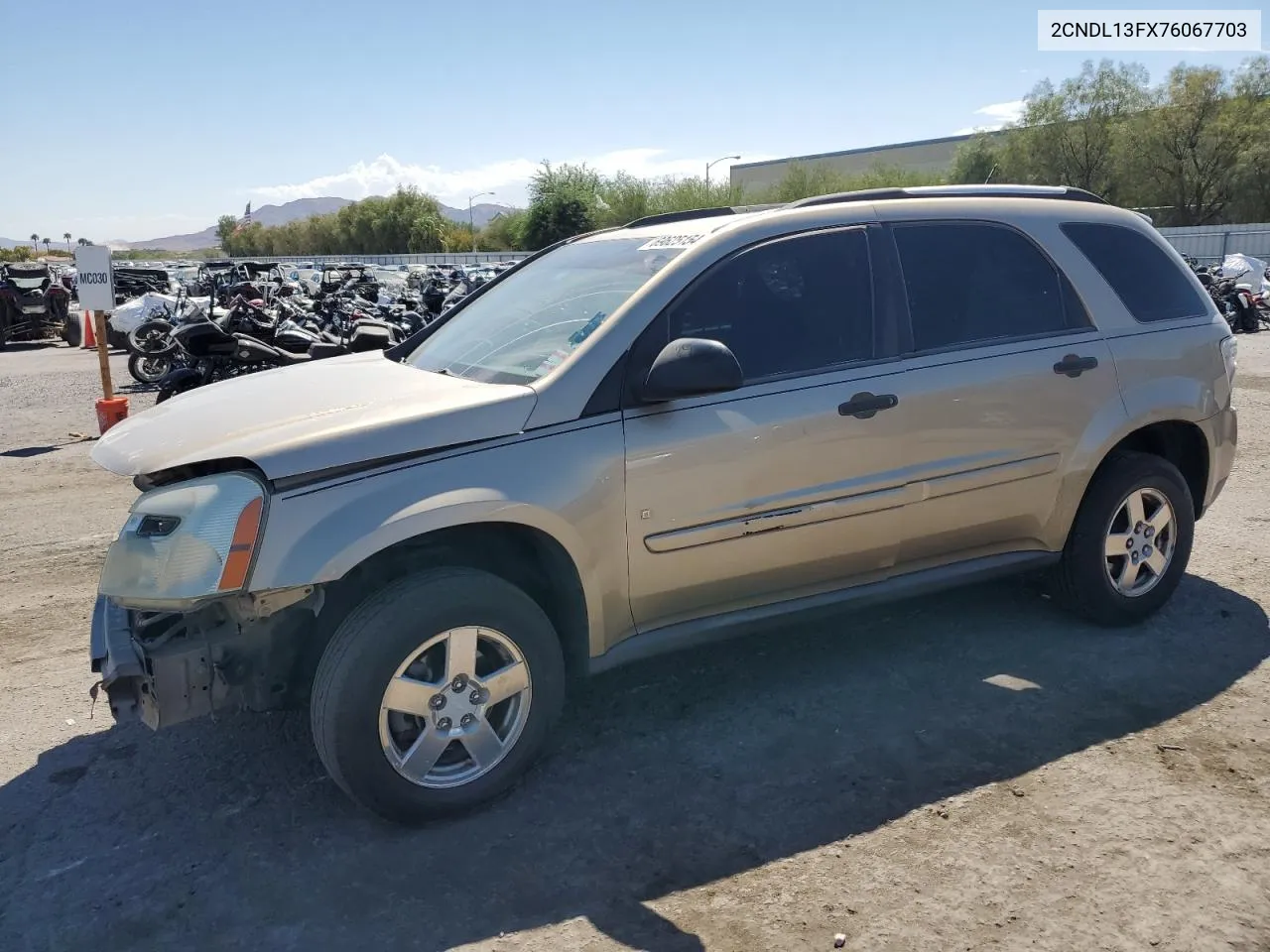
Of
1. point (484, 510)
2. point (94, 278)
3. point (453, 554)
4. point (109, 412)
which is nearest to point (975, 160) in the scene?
point (94, 278)

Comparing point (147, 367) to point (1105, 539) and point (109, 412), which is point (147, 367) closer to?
point (109, 412)

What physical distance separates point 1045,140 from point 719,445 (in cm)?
5952

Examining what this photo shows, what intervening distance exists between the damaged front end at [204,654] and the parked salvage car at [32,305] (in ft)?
68.1

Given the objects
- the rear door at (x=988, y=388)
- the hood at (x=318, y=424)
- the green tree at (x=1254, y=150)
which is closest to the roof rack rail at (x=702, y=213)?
the rear door at (x=988, y=388)

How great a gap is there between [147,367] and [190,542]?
42.2 feet

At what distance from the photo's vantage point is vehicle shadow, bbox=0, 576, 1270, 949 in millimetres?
2752

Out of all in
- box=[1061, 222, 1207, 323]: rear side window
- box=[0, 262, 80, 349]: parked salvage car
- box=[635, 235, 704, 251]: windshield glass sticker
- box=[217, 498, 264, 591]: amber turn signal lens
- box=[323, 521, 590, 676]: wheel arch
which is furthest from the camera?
box=[0, 262, 80, 349]: parked salvage car

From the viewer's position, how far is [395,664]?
293cm

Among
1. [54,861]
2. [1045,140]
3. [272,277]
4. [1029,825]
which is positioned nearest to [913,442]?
[1029,825]

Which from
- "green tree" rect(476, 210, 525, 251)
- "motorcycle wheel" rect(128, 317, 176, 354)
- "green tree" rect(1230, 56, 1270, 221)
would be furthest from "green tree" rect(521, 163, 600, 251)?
"motorcycle wheel" rect(128, 317, 176, 354)

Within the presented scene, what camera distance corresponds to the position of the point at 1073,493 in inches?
168

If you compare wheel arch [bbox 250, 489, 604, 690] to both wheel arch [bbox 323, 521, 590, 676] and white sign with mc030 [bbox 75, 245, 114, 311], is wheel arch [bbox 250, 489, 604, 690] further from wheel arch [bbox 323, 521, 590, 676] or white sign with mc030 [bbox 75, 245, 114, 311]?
white sign with mc030 [bbox 75, 245, 114, 311]

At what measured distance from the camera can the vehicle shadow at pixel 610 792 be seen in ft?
9.03

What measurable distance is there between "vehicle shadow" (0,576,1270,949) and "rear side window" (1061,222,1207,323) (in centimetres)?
146
